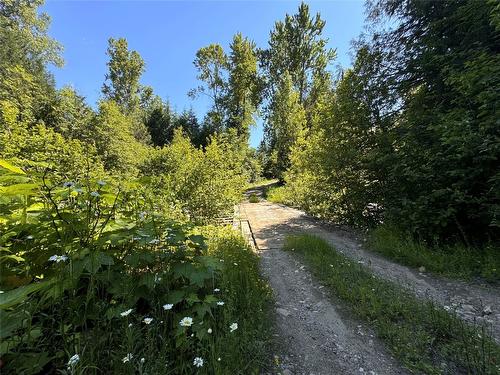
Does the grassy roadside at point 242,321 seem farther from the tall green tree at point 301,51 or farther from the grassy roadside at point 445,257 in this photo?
the tall green tree at point 301,51

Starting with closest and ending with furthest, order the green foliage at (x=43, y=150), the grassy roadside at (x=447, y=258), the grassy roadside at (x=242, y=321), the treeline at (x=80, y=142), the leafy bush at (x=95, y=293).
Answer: the leafy bush at (x=95, y=293) < the grassy roadside at (x=242, y=321) < the grassy roadside at (x=447, y=258) < the green foliage at (x=43, y=150) < the treeline at (x=80, y=142)

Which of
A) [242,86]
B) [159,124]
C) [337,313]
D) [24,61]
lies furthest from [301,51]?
[337,313]

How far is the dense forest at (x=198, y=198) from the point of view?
4.78 feet

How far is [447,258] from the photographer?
3896 mm

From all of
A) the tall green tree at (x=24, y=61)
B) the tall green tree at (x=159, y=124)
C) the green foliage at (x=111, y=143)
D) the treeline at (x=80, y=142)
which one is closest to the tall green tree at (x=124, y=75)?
the tall green tree at (x=159, y=124)

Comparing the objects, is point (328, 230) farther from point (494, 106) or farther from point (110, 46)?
point (110, 46)

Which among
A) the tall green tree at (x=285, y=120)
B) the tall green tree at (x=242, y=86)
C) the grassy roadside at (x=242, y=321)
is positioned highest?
the tall green tree at (x=242, y=86)

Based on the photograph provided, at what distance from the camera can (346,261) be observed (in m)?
4.05

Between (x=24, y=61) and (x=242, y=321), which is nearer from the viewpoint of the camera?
(x=242, y=321)

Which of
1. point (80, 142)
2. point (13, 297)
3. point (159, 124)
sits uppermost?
point (159, 124)

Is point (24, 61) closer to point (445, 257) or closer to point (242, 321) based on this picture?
point (242, 321)

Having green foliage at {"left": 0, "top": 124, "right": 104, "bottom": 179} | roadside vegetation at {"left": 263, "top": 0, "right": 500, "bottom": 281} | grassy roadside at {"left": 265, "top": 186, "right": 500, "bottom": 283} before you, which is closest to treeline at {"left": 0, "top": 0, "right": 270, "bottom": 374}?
grassy roadside at {"left": 265, "top": 186, "right": 500, "bottom": 283}

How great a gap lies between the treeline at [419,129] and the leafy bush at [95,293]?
397 cm

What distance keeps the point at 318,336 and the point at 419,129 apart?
4.53 metres
